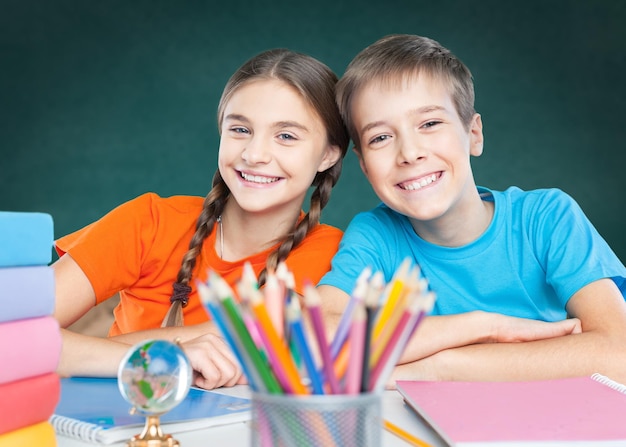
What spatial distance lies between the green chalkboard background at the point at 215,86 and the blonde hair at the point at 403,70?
8.08 feet

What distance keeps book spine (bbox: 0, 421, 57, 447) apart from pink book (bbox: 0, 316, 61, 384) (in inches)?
1.7

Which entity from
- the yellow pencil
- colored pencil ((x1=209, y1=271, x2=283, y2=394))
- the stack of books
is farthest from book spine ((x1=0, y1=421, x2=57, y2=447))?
the yellow pencil

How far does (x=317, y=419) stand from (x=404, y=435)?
0.92ft

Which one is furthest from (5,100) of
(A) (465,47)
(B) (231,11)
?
(A) (465,47)

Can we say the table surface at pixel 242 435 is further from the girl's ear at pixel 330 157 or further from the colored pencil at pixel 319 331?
the girl's ear at pixel 330 157

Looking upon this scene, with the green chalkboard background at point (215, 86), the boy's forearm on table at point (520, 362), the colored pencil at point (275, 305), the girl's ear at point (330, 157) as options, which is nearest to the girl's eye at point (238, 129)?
the girl's ear at point (330, 157)

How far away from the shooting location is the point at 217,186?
1703 millimetres

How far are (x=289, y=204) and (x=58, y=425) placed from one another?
0.98m

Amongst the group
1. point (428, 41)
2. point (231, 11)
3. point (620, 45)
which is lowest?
point (428, 41)

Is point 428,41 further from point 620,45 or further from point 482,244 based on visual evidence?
point 620,45

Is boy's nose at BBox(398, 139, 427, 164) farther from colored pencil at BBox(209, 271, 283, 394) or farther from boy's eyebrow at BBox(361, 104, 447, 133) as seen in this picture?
colored pencil at BBox(209, 271, 283, 394)

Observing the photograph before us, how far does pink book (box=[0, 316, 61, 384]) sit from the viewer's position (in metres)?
0.53

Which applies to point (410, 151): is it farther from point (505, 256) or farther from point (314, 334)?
point (314, 334)

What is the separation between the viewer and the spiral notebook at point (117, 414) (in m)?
0.70
